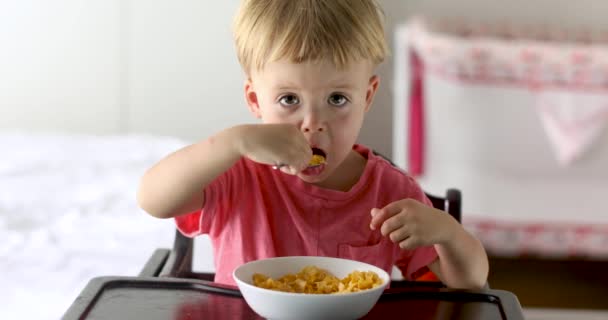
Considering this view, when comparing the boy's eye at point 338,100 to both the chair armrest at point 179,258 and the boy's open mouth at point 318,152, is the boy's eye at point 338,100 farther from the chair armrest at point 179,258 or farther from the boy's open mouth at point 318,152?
the chair armrest at point 179,258

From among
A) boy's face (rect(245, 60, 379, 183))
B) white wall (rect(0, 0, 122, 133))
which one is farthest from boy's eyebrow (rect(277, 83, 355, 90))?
white wall (rect(0, 0, 122, 133))

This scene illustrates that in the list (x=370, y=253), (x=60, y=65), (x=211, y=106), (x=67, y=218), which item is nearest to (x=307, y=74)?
(x=370, y=253)

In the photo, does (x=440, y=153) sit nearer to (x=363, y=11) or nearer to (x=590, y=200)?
(x=590, y=200)

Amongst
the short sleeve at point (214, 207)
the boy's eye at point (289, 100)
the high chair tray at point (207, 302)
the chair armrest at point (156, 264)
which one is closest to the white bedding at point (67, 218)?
the chair armrest at point (156, 264)

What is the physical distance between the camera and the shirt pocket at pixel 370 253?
1.27 metres

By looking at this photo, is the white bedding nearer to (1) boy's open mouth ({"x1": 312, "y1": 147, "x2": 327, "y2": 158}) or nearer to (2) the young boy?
(2) the young boy

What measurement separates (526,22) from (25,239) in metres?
2.49

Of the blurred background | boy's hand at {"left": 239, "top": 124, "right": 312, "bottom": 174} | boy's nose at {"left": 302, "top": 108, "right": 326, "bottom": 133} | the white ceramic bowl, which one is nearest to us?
the white ceramic bowl

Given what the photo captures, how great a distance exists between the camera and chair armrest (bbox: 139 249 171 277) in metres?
1.30

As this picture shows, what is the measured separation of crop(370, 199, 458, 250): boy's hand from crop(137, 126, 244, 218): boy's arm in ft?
0.59

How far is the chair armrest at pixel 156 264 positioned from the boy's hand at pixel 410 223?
38cm

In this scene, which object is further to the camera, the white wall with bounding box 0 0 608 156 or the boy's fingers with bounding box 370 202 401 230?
the white wall with bounding box 0 0 608 156

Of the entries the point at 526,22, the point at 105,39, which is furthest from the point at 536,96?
the point at 105,39

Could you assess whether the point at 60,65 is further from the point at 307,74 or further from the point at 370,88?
the point at 307,74
